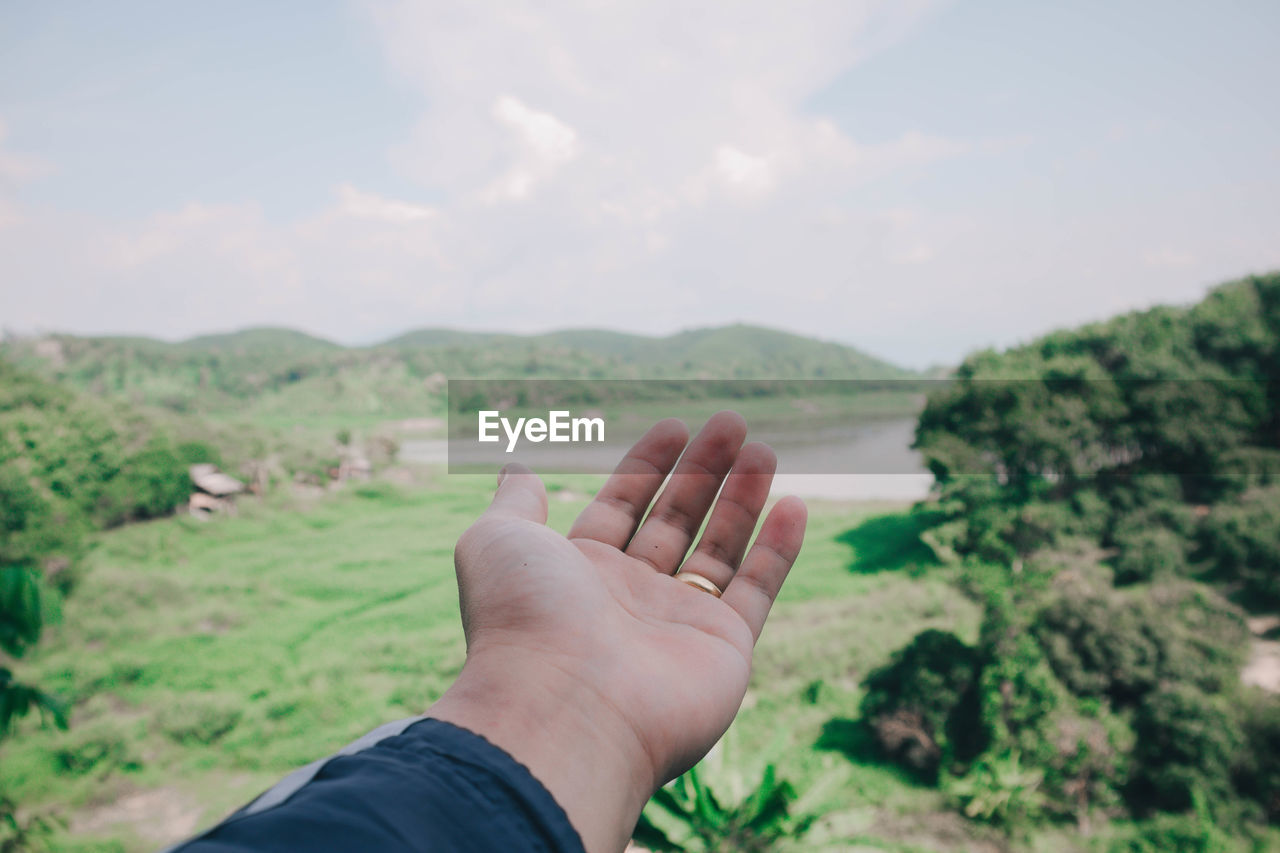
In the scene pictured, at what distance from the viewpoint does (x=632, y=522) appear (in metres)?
1.51

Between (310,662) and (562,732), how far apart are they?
959 cm

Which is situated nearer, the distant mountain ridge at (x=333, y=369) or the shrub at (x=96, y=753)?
the shrub at (x=96, y=753)

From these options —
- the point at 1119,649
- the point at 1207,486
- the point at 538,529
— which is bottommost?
the point at 1119,649

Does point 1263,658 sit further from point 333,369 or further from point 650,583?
point 333,369

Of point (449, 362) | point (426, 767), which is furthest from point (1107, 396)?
point (449, 362)

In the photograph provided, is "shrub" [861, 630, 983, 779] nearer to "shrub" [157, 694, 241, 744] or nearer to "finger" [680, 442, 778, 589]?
"finger" [680, 442, 778, 589]

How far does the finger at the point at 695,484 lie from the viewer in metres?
1.47

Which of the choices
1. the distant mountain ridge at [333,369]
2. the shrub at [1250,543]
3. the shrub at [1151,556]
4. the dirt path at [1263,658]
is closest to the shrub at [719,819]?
the dirt path at [1263,658]

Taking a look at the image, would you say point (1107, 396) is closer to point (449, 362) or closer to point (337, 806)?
point (337, 806)

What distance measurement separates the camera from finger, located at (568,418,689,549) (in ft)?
4.83

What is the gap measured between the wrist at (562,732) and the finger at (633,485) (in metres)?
0.55

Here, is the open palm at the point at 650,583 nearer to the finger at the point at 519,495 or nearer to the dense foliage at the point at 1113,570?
the finger at the point at 519,495

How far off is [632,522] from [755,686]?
6.94 meters

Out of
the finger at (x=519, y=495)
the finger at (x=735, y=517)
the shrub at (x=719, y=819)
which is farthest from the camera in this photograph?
the shrub at (x=719, y=819)
